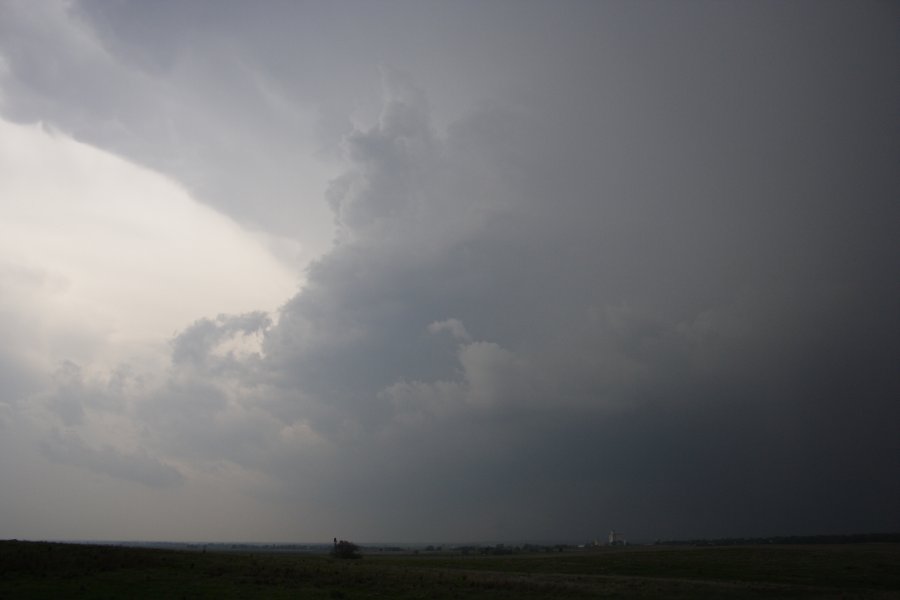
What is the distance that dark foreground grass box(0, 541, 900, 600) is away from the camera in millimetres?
48500

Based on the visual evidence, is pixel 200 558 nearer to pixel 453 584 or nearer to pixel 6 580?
pixel 6 580

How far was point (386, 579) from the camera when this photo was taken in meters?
60.2

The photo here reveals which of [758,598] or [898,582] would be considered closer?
[758,598]

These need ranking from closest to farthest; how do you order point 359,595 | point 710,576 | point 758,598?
point 758,598 → point 359,595 → point 710,576

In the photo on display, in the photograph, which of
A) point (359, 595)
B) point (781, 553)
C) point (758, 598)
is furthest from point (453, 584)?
point (781, 553)

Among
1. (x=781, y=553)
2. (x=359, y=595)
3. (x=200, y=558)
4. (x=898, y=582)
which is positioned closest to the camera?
(x=359, y=595)

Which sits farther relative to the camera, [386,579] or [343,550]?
[343,550]

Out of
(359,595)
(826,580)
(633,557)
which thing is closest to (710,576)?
(826,580)

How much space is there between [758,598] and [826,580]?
19459 millimetres

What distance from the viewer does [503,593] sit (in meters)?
51.5

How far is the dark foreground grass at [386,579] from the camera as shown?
159 ft

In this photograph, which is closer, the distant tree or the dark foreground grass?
the dark foreground grass

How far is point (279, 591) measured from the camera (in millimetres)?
50281

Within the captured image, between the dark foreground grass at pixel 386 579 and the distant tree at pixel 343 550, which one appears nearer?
the dark foreground grass at pixel 386 579
